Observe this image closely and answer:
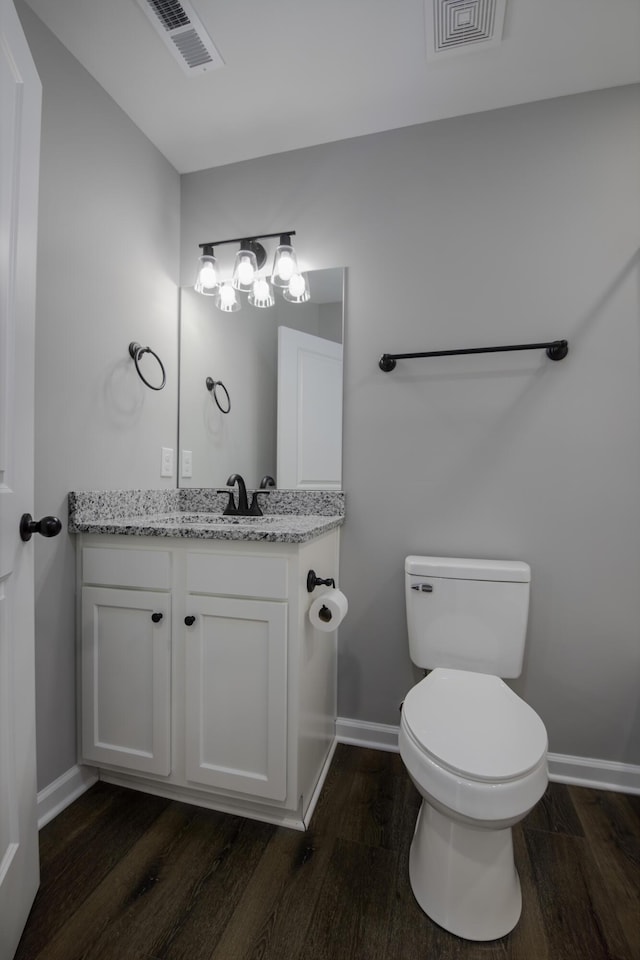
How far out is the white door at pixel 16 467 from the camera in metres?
0.90

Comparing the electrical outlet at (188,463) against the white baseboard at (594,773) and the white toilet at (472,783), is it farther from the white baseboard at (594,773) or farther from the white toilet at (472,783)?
the white baseboard at (594,773)

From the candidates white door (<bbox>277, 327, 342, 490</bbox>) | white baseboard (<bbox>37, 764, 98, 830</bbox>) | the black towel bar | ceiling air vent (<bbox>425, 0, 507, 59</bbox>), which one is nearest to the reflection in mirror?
white door (<bbox>277, 327, 342, 490</bbox>)

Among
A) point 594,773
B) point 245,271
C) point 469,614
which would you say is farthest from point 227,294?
point 594,773

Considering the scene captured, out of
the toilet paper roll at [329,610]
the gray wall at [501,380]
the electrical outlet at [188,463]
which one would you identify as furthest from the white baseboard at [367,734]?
the electrical outlet at [188,463]

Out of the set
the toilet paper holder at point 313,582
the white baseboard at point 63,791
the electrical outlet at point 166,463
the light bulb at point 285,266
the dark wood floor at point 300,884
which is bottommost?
the dark wood floor at point 300,884

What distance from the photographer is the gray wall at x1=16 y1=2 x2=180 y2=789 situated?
1.33 meters

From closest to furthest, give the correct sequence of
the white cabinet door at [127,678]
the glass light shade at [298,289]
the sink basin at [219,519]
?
the white cabinet door at [127,678]
the sink basin at [219,519]
the glass light shade at [298,289]

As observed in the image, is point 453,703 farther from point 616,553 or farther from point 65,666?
point 65,666

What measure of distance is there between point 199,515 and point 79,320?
853 millimetres

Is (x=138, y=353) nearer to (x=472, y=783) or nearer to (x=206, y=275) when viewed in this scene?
(x=206, y=275)

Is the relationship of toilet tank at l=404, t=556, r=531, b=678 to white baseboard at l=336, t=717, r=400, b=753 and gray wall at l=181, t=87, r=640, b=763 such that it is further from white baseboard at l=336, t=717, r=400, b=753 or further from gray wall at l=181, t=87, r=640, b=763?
white baseboard at l=336, t=717, r=400, b=753

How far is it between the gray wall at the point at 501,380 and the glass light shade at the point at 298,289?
0.29ft

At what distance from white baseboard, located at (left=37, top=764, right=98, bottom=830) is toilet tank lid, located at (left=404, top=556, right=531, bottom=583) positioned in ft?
4.27

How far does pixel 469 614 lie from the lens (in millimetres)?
1459
